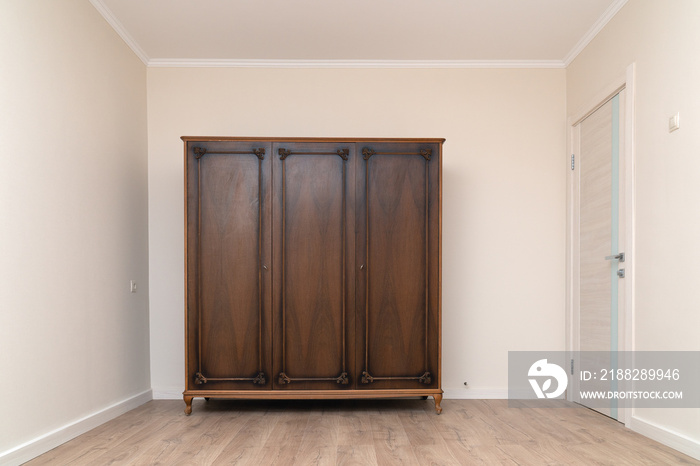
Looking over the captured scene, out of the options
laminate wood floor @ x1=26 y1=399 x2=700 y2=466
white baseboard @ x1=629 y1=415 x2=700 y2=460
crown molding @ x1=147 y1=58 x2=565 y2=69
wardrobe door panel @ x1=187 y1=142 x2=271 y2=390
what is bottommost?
laminate wood floor @ x1=26 y1=399 x2=700 y2=466

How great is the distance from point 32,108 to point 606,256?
3427 mm

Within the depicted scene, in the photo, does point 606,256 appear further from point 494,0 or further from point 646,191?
point 494,0

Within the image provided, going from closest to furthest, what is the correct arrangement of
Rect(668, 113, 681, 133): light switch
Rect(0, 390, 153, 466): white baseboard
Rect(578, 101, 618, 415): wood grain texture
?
Rect(0, 390, 153, 466): white baseboard
Rect(668, 113, 681, 133): light switch
Rect(578, 101, 618, 415): wood grain texture

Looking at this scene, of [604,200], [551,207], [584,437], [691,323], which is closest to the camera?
[691,323]

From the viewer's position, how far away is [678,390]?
114 inches

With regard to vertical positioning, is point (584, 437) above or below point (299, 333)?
below

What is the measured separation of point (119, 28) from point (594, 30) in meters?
3.20

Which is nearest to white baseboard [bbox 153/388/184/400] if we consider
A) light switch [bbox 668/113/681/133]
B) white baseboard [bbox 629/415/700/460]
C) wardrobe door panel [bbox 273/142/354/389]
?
wardrobe door panel [bbox 273/142/354/389]

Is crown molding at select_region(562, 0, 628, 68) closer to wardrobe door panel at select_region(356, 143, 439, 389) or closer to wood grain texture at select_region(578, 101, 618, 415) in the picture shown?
wood grain texture at select_region(578, 101, 618, 415)

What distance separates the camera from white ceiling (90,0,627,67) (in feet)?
11.8

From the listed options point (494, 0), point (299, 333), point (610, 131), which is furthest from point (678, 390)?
point (494, 0)

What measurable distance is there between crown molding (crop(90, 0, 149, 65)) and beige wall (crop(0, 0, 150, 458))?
0.05 metres

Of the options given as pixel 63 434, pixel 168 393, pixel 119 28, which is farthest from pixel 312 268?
pixel 119 28

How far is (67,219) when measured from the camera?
3.16 metres
